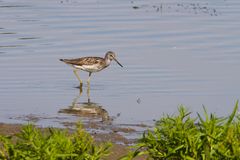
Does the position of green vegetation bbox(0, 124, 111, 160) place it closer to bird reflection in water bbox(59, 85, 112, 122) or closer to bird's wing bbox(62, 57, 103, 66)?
bird reflection in water bbox(59, 85, 112, 122)

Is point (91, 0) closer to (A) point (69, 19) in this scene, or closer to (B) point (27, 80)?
(A) point (69, 19)

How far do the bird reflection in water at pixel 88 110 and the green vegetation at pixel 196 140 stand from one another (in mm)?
5409

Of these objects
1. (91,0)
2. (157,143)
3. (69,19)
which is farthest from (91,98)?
(91,0)

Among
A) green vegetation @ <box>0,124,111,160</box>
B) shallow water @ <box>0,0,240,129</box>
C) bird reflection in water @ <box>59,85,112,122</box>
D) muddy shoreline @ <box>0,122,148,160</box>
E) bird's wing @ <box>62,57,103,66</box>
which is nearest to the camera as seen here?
green vegetation @ <box>0,124,111,160</box>

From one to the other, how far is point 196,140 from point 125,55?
11.5 meters

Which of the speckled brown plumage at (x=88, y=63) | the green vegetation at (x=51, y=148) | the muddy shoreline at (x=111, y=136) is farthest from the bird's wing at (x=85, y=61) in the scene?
the green vegetation at (x=51, y=148)

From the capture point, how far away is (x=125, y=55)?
18016 mm

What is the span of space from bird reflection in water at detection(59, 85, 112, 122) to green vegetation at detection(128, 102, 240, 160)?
541 centimetres

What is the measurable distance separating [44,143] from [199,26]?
628 inches

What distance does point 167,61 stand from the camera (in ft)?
56.1

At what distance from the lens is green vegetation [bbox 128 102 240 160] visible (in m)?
6.43

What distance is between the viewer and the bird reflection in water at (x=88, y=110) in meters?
12.6

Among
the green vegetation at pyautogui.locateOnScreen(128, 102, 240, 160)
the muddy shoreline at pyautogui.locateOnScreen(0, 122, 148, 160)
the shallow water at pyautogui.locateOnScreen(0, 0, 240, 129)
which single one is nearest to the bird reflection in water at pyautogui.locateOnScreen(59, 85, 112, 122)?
the shallow water at pyautogui.locateOnScreen(0, 0, 240, 129)

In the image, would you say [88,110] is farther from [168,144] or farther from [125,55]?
[168,144]
